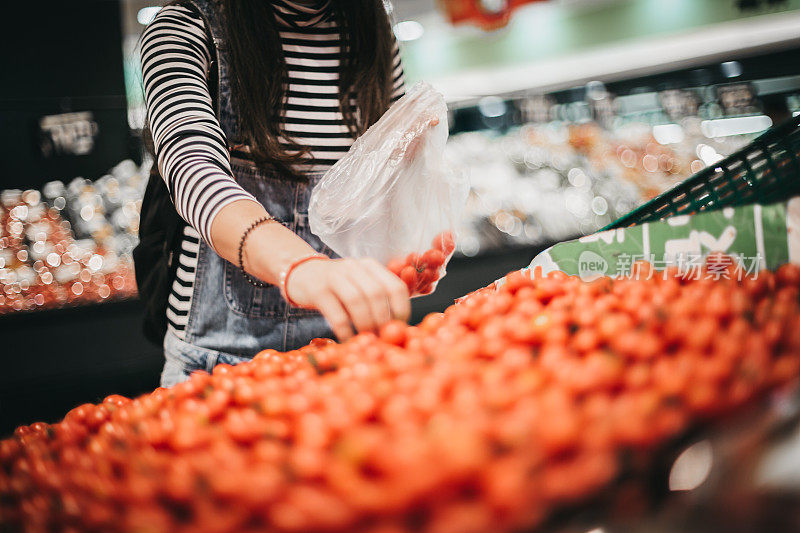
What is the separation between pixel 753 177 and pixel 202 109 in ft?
3.41

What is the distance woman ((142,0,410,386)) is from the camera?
0.89m

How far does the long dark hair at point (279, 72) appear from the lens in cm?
118

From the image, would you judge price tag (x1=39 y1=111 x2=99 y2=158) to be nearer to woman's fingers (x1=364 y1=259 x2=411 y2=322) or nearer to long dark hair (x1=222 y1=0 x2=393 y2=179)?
long dark hair (x1=222 y1=0 x2=393 y2=179)

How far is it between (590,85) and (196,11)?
4125 mm

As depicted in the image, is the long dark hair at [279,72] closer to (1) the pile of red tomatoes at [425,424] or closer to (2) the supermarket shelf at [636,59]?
(1) the pile of red tomatoes at [425,424]

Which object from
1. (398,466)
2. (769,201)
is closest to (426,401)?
(398,466)

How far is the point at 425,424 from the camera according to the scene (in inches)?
21.3

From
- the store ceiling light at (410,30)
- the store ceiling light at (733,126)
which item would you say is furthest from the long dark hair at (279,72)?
the store ceiling light at (410,30)

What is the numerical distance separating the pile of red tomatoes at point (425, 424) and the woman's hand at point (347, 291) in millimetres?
32

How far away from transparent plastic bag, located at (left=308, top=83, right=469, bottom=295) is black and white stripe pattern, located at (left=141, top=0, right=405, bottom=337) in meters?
0.19

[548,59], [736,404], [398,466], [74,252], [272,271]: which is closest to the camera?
[398,466]

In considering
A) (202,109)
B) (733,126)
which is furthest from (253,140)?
(733,126)

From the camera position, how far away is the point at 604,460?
472 mm

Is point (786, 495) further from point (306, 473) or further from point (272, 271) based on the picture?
point (272, 271)
